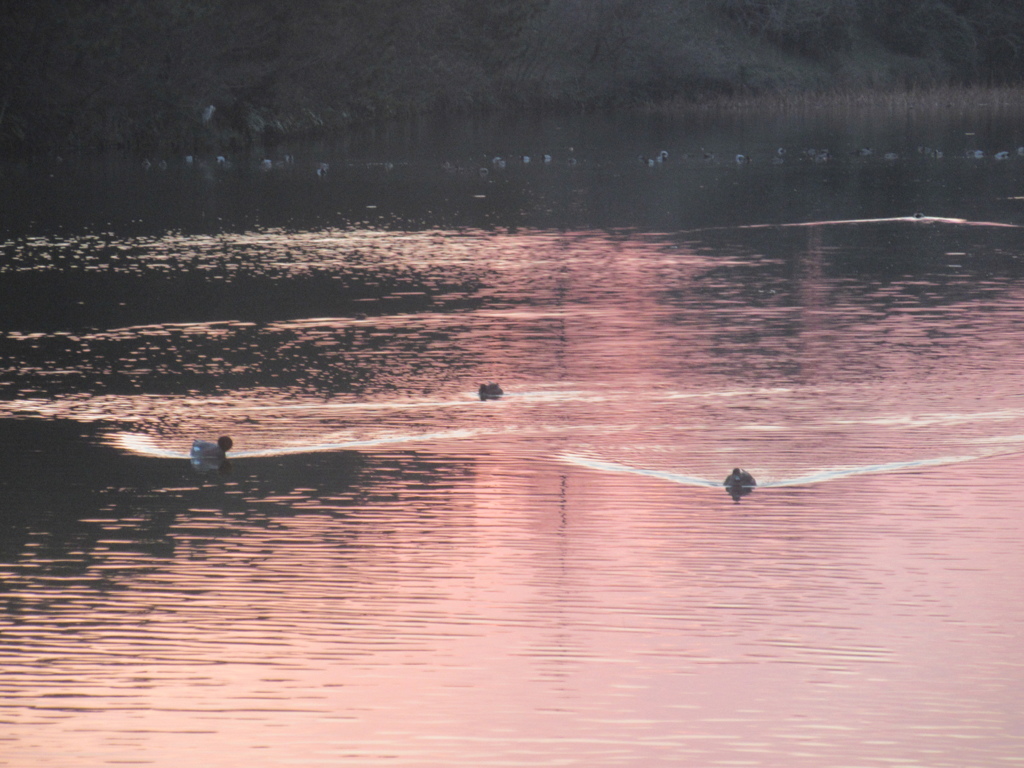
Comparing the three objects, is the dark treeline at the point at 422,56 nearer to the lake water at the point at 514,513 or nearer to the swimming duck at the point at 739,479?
the lake water at the point at 514,513

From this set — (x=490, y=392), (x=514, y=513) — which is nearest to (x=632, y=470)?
(x=514, y=513)

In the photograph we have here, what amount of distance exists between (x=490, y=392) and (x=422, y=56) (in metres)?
54.2

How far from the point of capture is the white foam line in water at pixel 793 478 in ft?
28.3

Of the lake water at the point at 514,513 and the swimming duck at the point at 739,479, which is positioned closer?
the lake water at the point at 514,513

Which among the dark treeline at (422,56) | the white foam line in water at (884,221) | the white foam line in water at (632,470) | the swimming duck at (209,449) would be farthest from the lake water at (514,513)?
the dark treeline at (422,56)

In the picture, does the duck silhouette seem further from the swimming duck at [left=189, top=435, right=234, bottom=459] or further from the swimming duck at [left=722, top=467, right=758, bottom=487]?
the swimming duck at [left=722, top=467, right=758, bottom=487]

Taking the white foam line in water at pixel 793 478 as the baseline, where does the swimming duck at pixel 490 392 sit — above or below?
above

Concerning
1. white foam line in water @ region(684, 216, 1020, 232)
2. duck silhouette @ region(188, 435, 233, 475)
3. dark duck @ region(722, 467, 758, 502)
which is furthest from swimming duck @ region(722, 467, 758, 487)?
white foam line in water @ region(684, 216, 1020, 232)

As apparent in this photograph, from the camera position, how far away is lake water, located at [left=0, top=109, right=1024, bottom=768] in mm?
5656

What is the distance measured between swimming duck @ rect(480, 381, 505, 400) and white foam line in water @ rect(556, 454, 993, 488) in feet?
5.85

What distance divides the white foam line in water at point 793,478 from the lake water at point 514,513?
0.15ft

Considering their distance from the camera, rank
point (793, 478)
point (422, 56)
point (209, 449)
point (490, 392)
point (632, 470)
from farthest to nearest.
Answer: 1. point (422, 56)
2. point (490, 392)
3. point (209, 449)
4. point (632, 470)
5. point (793, 478)

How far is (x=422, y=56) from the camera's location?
2507 inches

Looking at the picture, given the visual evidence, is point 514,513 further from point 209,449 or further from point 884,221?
point 884,221
